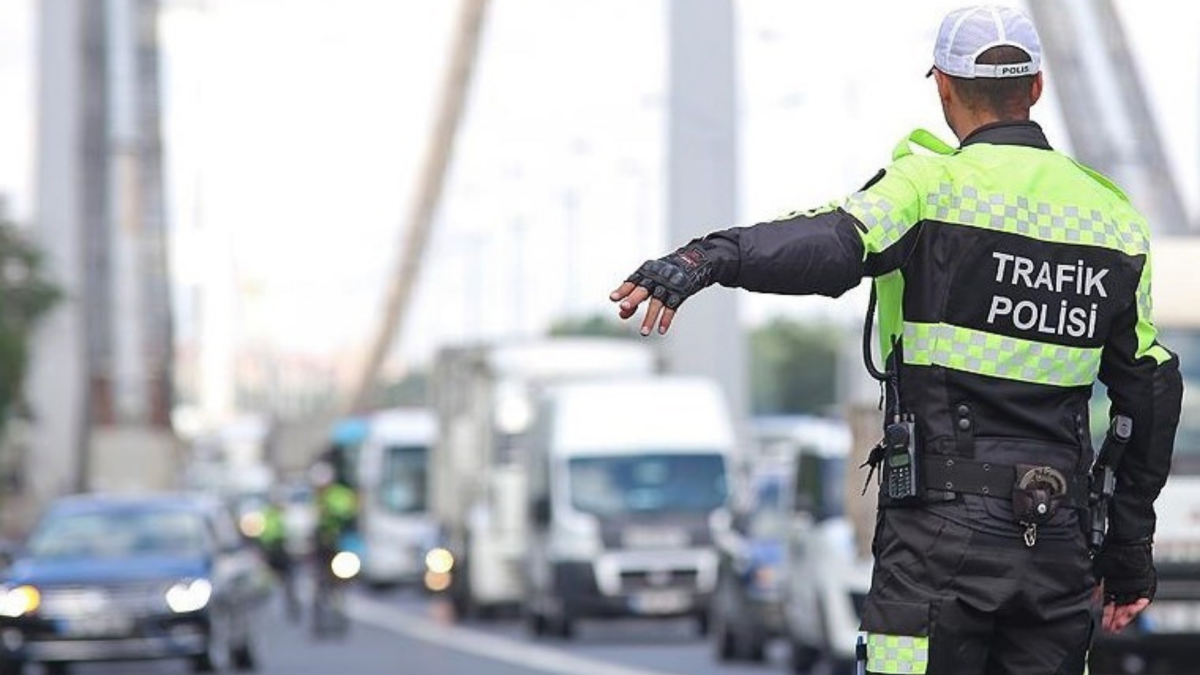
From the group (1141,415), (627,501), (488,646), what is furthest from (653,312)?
(627,501)

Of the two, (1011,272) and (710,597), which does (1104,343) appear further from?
(710,597)

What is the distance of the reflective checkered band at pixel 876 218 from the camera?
5.89 m

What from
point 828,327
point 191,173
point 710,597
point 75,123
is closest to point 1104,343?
point 710,597

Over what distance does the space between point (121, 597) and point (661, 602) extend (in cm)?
947

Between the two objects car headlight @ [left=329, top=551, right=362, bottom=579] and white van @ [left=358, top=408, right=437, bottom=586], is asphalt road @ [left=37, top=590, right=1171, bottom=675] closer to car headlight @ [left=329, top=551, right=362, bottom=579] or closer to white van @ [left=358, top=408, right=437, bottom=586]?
car headlight @ [left=329, top=551, right=362, bottom=579]

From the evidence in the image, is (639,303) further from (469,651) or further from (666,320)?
(469,651)

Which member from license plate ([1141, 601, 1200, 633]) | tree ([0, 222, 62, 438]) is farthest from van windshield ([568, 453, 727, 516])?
tree ([0, 222, 62, 438])

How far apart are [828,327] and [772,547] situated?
118 m

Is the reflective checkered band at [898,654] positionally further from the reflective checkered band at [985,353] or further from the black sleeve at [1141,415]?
the black sleeve at [1141,415]

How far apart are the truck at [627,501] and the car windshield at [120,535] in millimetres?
7780

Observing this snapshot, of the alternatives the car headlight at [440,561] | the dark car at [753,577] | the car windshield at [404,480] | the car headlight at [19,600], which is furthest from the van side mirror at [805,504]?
the car windshield at [404,480]

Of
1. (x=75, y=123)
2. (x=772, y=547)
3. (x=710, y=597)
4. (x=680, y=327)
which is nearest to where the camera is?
(x=772, y=547)

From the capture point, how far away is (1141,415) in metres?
6.41

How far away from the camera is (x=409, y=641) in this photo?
31641mm
